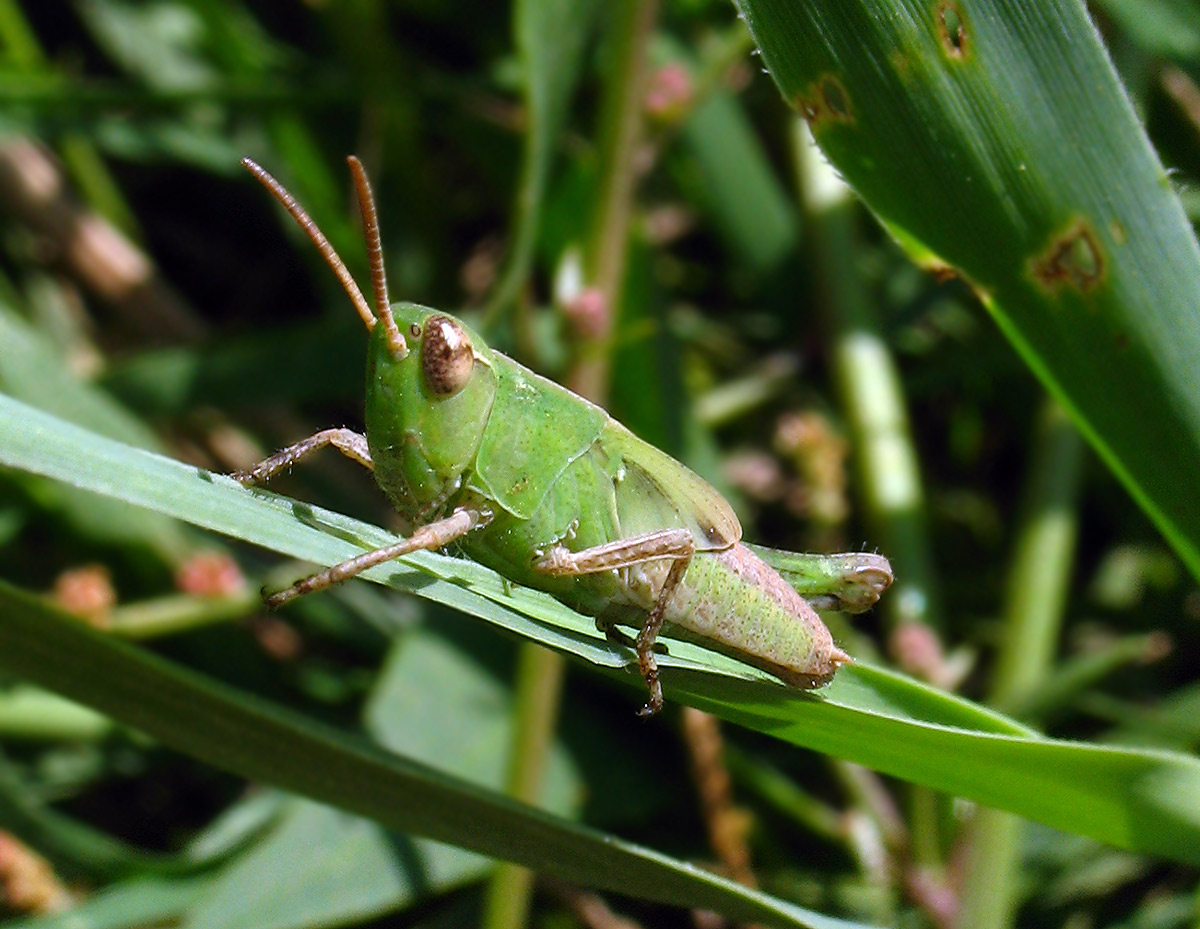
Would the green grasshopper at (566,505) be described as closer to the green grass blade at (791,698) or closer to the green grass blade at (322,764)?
the green grass blade at (791,698)

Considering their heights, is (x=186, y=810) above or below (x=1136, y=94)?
below

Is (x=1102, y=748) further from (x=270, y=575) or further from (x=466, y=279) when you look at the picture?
(x=466, y=279)

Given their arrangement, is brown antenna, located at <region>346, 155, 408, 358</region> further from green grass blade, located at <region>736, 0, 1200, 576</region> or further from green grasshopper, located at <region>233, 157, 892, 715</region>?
green grass blade, located at <region>736, 0, 1200, 576</region>

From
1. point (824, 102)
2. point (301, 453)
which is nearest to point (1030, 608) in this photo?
point (824, 102)

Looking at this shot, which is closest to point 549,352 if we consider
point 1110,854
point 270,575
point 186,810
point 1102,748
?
point 270,575

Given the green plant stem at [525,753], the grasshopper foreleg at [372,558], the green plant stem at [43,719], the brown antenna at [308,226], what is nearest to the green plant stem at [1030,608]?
the green plant stem at [525,753]

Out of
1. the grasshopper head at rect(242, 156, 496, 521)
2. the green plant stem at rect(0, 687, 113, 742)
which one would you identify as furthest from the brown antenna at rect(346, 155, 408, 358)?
the green plant stem at rect(0, 687, 113, 742)

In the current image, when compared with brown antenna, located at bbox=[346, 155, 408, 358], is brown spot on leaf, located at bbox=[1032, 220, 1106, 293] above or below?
below
